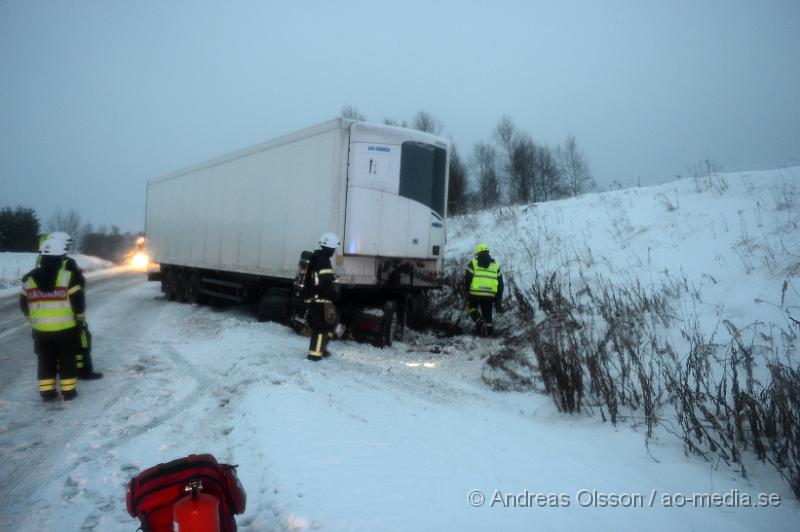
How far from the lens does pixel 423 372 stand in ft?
21.9

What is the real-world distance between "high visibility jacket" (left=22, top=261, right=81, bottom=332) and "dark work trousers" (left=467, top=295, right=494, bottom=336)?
6.13 m

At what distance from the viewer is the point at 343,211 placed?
26.1 ft

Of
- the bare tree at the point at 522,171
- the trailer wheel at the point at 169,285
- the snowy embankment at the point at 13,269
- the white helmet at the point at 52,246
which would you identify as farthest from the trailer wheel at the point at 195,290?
the bare tree at the point at 522,171

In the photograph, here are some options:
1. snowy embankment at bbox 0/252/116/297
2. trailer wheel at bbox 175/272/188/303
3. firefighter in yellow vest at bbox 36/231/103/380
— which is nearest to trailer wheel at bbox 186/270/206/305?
trailer wheel at bbox 175/272/188/303

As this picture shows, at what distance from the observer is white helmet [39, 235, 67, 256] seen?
5234 millimetres

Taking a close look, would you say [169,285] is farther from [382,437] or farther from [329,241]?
[382,437]

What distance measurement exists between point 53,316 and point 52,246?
77 centimetres

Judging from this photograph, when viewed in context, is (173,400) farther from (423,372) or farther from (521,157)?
(521,157)

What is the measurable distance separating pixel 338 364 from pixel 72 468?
3384 millimetres

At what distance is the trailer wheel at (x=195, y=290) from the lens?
13.2 meters

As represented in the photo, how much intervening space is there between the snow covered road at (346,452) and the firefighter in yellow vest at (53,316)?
0.29 metres

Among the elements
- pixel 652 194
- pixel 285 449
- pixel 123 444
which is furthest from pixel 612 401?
pixel 652 194

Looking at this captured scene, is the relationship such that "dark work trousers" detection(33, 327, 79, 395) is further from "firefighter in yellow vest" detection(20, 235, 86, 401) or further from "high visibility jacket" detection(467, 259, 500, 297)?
"high visibility jacket" detection(467, 259, 500, 297)

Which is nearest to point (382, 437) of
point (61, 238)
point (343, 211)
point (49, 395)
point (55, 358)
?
point (49, 395)
